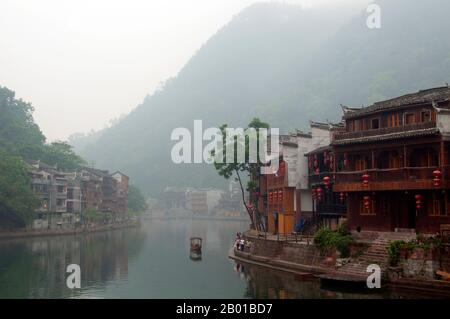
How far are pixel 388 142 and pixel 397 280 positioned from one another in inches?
384

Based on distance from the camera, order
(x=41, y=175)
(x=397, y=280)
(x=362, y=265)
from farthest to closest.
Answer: (x=41, y=175)
(x=362, y=265)
(x=397, y=280)

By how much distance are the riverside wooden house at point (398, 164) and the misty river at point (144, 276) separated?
6.69 metres

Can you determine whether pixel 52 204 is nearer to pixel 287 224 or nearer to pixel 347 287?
pixel 287 224

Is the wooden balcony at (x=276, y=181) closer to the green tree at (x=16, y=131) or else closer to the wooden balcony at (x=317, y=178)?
the wooden balcony at (x=317, y=178)

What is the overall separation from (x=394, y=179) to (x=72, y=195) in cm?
7504

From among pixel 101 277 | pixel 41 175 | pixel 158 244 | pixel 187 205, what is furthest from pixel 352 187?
pixel 187 205

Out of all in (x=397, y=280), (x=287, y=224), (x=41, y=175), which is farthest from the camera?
(x=41, y=175)

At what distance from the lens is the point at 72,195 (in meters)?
98.1

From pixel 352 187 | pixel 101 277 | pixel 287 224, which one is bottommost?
pixel 101 277

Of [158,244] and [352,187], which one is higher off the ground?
[352,187]

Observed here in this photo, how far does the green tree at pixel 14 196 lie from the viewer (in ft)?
231

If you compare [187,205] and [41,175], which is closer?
[41,175]

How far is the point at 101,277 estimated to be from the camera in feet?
133


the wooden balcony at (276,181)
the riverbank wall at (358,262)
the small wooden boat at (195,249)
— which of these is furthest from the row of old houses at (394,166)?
the small wooden boat at (195,249)
